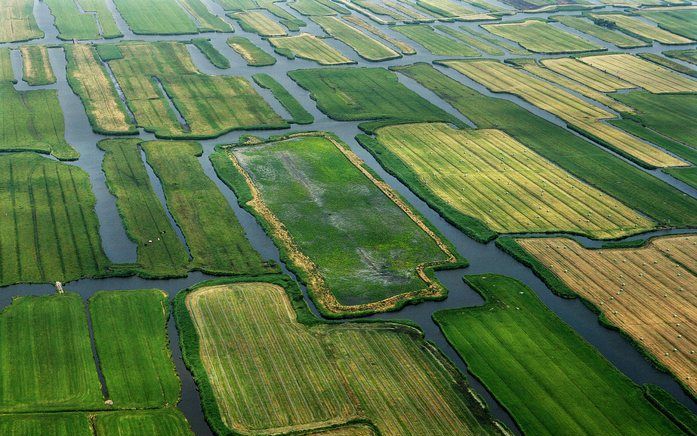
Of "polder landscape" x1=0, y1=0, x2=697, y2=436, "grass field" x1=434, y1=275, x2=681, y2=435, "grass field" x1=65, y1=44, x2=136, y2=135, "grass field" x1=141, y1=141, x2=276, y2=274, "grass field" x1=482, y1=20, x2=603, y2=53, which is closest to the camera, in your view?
"grass field" x1=434, y1=275, x2=681, y2=435

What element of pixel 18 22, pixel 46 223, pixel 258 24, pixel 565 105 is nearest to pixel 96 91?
pixel 46 223

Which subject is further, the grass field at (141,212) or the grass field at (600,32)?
the grass field at (600,32)

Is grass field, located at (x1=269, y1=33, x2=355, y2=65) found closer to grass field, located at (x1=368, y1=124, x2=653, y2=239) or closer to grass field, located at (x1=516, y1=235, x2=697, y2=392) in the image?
grass field, located at (x1=368, y1=124, x2=653, y2=239)

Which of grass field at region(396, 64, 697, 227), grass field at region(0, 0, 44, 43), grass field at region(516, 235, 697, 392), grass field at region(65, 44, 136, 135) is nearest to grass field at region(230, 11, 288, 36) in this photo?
grass field at region(396, 64, 697, 227)

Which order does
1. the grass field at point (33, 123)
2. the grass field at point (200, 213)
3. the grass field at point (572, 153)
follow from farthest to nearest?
the grass field at point (33, 123) < the grass field at point (572, 153) < the grass field at point (200, 213)

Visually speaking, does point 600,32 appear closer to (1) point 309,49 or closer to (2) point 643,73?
(2) point 643,73

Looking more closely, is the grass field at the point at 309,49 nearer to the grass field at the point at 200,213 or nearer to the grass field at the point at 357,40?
the grass field at the point at 357,40

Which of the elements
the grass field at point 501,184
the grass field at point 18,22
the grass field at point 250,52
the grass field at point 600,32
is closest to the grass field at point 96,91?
the grass field at point 18,22
